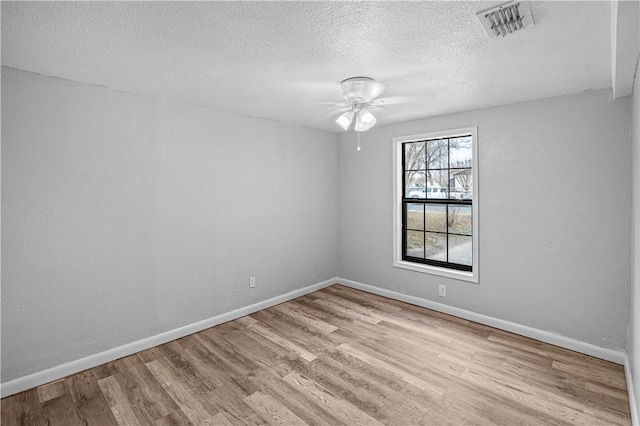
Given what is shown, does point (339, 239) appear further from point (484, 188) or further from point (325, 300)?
point (484, 188)

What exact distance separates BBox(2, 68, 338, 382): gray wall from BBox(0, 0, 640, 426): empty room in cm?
2

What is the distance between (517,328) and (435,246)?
120cm

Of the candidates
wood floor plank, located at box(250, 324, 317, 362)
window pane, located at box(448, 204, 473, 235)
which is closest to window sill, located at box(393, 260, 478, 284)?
window pane, located at box(448, 204, 473, 235)

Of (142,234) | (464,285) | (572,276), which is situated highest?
(142,234)

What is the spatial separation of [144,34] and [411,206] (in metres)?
3.32

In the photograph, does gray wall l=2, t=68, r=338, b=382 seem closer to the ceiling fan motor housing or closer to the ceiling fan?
the ceiling fan

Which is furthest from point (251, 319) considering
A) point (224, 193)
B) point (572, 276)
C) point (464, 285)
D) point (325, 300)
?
point (572, 276)

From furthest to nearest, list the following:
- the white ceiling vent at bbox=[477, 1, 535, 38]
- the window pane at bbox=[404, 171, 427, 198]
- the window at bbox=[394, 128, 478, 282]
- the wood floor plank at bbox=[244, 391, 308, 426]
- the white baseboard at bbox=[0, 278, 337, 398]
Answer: the window pane at bbox=[404, 171, 427, 198] → the window at bbox=[394, 128, 478, 282] → the white baseboard at bbox=[0, 278, 337, 398] → the wood floor plank at bbox=[244, 391, 308, 426] → the white ceiling vent at bbox=[477, 1, 535, 38]

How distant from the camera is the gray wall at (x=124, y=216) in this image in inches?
90.6

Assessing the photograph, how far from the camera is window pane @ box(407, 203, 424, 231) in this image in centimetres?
407

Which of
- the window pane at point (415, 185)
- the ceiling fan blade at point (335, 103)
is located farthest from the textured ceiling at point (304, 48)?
the window pane at point (415, 185)

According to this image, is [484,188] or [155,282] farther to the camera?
[484,188]

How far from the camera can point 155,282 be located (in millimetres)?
2982

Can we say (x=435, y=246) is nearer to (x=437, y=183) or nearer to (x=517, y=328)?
(x=437, y=183)
